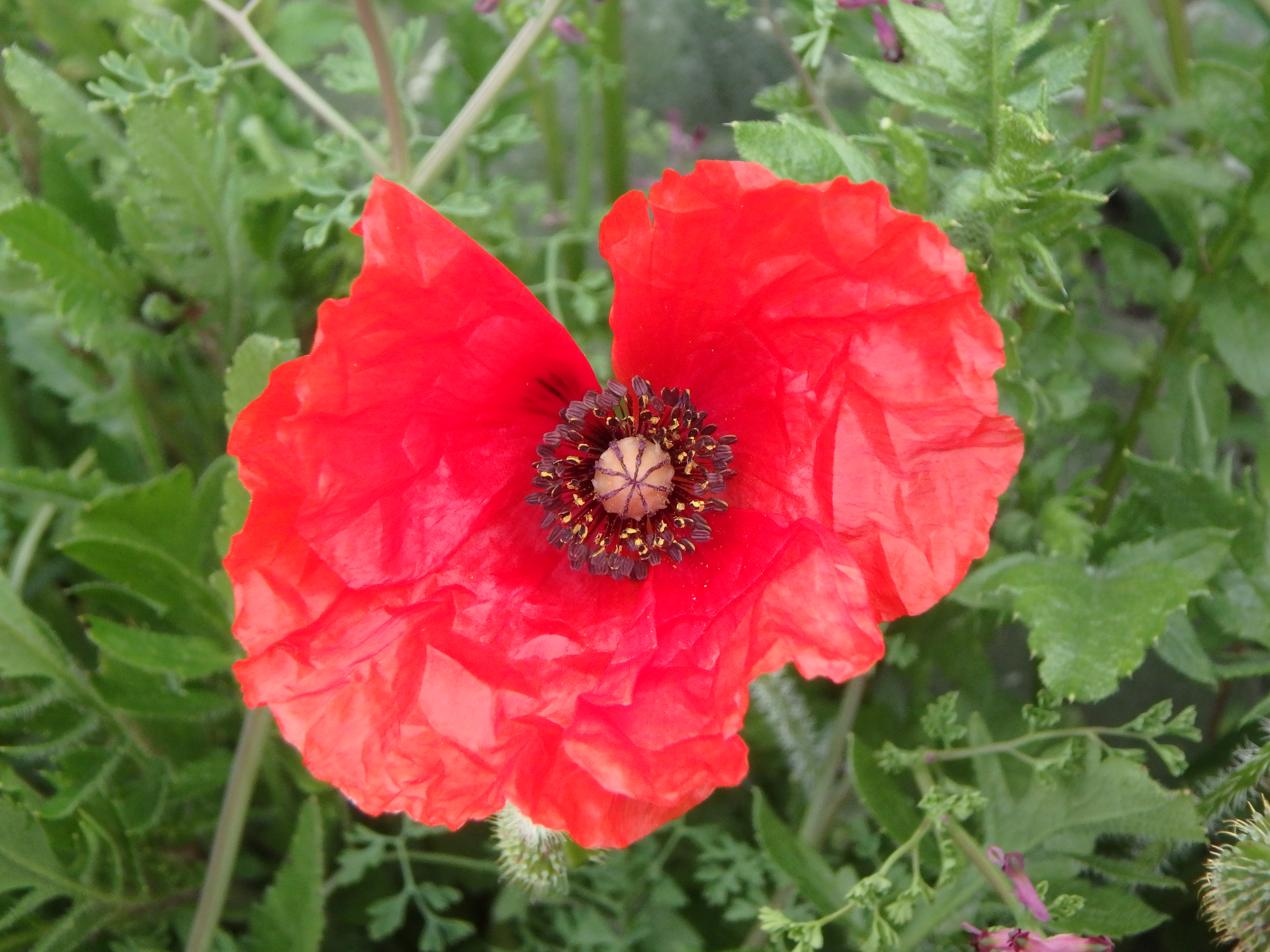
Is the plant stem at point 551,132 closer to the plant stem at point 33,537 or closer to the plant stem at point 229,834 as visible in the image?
the plant stem at point 33,537

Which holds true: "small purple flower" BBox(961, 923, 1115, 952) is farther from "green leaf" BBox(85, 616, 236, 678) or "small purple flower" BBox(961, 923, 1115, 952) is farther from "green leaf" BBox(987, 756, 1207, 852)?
"green leaf" BBox(85, 616, 236, 678)

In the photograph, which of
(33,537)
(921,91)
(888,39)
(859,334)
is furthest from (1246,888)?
(33,537)

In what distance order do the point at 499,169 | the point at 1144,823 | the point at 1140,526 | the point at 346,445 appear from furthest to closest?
the point at 499,169 → the point at 1140,526 → the point at 1144,823 → the point at 346,445

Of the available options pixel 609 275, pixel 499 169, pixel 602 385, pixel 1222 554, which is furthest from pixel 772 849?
pixel 499 169

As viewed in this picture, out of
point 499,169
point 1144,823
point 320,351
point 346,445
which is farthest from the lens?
point 499,169

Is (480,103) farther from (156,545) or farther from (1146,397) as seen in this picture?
(1146,397)

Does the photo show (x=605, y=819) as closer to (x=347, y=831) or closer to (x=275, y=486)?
(x=275, y=486)
